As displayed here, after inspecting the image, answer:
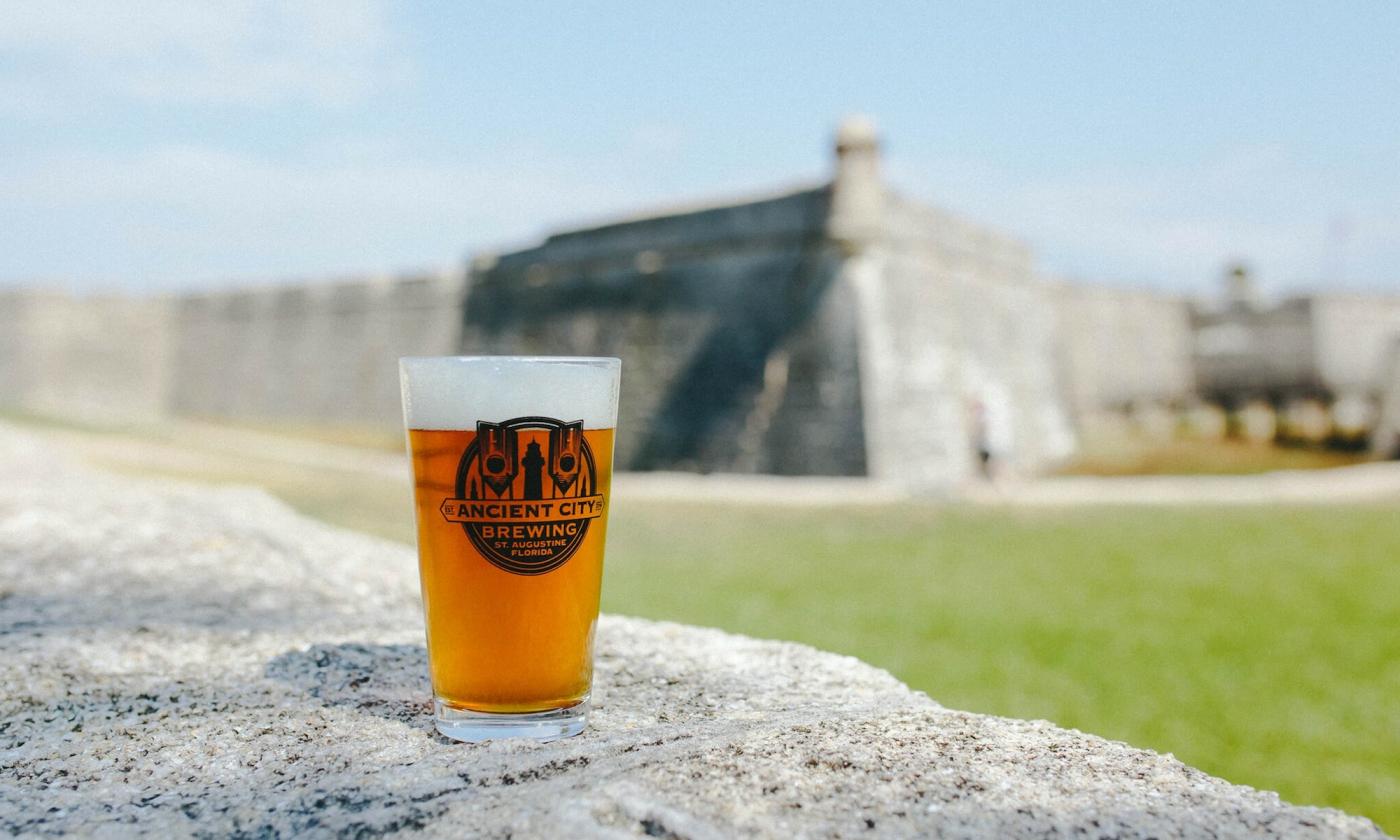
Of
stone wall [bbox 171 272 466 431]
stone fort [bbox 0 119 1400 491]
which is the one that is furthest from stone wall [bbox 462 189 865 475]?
stone wall [bbox 171 272 466 431]

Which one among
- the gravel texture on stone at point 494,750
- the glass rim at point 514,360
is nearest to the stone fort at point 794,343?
the gravel texture on stone at point 494,750

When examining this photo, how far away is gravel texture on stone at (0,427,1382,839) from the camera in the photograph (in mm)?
896

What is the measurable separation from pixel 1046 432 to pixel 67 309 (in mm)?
19737

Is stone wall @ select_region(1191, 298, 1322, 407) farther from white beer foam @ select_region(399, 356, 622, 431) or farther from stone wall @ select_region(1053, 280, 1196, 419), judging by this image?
white beer foam @ select_region(399, 356, 622, 431)

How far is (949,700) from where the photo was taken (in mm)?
5000

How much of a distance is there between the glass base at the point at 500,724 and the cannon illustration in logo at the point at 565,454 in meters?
0.23

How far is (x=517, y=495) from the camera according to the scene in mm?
1158

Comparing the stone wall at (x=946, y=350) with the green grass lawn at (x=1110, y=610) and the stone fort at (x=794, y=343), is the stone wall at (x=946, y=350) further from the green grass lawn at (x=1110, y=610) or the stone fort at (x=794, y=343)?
the green grass lawn at (x=1110, y=610)

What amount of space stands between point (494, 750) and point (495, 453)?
29 centimetres

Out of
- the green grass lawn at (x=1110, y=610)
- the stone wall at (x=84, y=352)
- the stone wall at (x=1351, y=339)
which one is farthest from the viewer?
the stone wall at (x=84, y=352)

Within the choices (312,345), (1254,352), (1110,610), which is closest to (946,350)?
(1110,610)

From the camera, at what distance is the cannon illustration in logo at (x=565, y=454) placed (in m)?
1.18

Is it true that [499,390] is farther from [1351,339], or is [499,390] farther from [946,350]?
[1351,339]

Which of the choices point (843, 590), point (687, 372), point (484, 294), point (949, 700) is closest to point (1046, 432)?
point (687, 372)
